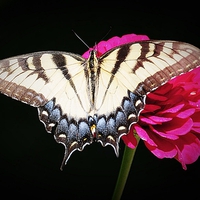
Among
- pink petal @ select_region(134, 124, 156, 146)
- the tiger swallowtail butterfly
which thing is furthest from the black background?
pink petal @ select_region(134, 124, 156, 146)

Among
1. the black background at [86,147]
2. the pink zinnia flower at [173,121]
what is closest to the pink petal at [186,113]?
the pink zinnia flower at [173,121]

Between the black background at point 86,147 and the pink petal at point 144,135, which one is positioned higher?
the black background at point 86,147

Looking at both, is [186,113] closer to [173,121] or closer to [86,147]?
[173,121]

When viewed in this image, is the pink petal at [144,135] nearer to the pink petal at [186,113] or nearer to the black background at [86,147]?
the pink petal at [186,113]

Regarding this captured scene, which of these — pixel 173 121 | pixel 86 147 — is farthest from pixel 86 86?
pixel 86 147

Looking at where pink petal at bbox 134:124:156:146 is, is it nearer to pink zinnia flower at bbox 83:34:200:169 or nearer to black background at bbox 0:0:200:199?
pink zinnia flower at bbox 83:34:200:169

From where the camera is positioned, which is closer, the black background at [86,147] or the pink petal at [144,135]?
the pink petal at [144,135]
